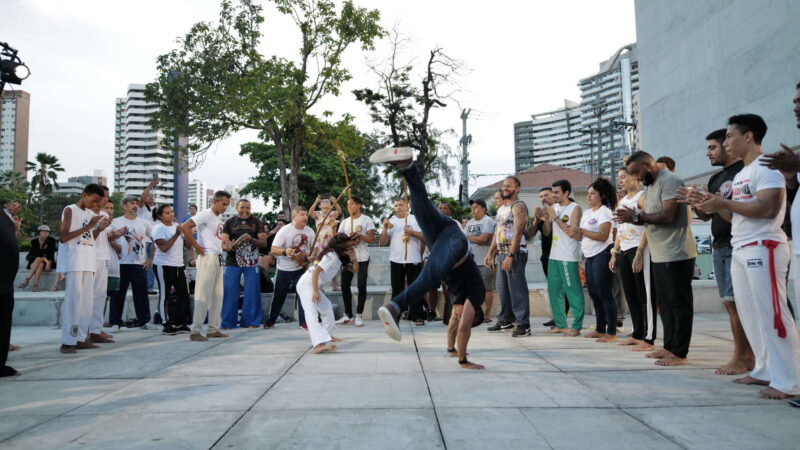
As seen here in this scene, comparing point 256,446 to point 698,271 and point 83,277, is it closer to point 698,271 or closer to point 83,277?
point 83,277

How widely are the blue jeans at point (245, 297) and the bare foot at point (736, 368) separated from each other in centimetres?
618

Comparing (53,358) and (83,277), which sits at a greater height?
(83,277)

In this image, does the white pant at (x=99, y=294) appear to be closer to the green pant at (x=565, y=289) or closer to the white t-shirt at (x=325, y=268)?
the white t-shirt at (x=325, y=268)

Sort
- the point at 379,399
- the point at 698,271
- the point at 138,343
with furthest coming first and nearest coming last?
the point at 698,271 < the point at 138,343 < the point at 379,399

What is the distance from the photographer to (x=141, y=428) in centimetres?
287

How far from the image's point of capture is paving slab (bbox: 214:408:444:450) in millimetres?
2553

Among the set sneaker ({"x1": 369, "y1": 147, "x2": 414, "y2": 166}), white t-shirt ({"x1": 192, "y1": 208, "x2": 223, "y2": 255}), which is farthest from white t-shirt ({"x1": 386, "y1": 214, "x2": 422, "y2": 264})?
sneaker ({"x1": 369, "y1": 147, "x2": 414, "y2": 166})

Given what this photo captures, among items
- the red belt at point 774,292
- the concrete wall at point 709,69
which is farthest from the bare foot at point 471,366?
the concrete wall at point 709,69

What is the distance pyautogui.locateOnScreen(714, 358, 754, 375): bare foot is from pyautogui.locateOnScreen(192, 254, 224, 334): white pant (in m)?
5.71

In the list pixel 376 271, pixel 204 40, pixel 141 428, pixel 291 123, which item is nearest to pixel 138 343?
pixel 141 428

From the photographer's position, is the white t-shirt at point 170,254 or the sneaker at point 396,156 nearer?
the sneaker at point 396,156

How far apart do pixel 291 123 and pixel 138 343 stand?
1518 cm

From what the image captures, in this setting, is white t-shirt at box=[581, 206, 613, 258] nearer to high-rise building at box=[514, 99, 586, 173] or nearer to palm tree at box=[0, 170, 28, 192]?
palm tree at box=[0, 170, 28, 192]

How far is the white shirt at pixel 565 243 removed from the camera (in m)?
6.30
